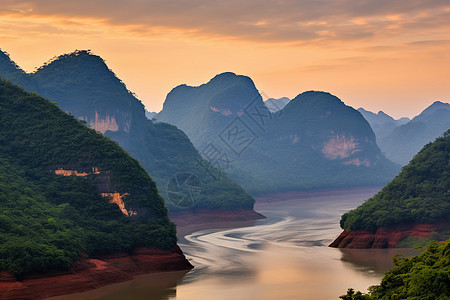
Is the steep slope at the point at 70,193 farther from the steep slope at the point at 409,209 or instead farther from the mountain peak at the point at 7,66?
the mountain peak at the point at 7,66

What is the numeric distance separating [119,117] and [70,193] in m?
84.3

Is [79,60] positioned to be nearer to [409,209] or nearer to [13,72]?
[13,72]

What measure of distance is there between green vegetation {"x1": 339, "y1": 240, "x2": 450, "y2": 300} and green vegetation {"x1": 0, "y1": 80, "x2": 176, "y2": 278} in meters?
27.8

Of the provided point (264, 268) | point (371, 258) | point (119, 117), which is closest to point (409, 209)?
point (371, 258)

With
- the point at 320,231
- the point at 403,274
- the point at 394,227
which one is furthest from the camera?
the point at 320,231

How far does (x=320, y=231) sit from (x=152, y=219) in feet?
127

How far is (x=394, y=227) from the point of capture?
79688 millimetres

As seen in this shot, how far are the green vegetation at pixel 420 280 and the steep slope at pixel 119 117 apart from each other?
93881mm

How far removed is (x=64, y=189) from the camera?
69.4m

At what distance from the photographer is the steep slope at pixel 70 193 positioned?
59.4 m

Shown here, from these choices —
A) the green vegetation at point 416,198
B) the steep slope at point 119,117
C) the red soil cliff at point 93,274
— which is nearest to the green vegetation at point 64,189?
the red soil cliff at point 93,274

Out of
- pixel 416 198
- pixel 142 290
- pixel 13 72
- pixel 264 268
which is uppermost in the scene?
pixel 13 72

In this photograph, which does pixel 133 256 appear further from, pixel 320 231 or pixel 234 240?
pixel 320 231

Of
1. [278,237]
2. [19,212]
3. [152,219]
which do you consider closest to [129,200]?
[152,219]
